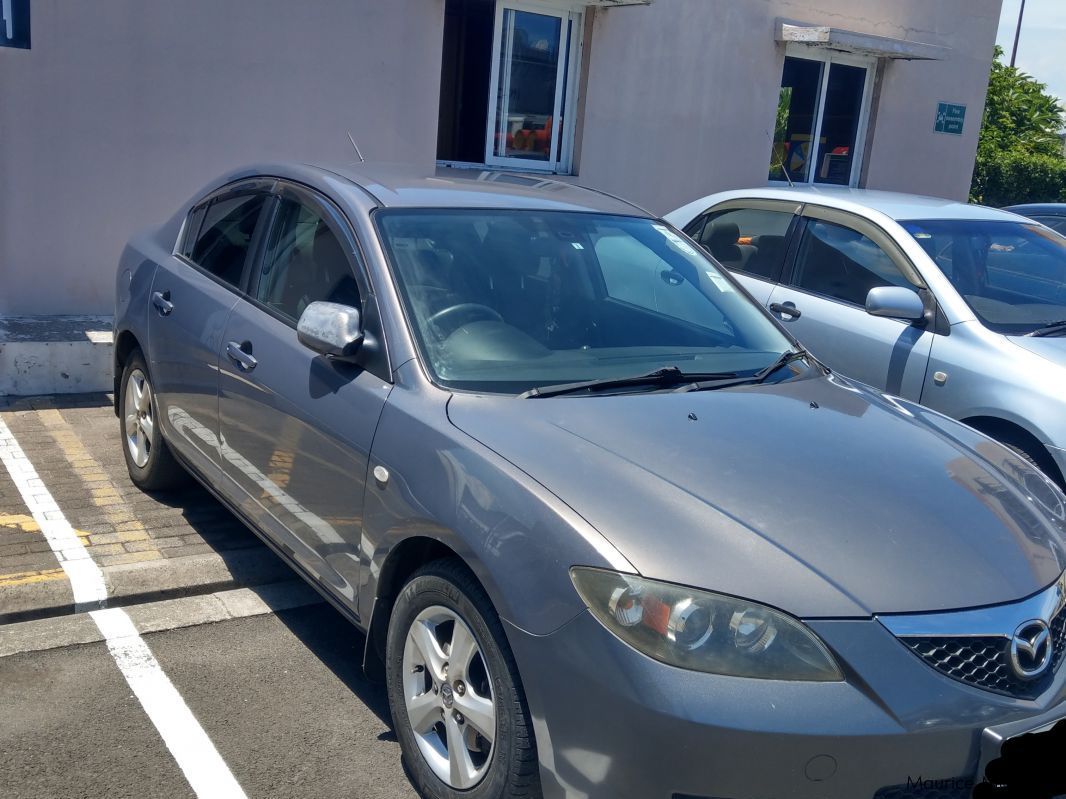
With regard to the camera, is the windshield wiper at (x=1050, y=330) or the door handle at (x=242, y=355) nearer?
the door handle at (x=242, y=355)

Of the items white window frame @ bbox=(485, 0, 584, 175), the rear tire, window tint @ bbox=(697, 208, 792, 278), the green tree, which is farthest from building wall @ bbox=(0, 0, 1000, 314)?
the green tree

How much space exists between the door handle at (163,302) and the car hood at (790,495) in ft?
7.18

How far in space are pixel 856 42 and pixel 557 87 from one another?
3.57 metres

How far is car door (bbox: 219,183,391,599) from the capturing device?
3521mm

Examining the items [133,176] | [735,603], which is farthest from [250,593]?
[133,176]

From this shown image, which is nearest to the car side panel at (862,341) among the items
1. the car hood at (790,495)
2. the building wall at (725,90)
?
the car hood at (790,495)

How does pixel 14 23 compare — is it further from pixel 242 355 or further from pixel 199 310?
pixel 242 355

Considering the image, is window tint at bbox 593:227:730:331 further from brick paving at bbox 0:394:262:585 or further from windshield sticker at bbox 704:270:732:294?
brick paving at bbox 0:394:262:585

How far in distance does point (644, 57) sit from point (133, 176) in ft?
15.9

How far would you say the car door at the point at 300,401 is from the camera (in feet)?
11.6

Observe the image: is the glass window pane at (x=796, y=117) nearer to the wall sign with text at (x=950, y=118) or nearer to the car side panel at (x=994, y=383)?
the wall sign with text at (x=950, y=118)

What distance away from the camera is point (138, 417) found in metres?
5.45

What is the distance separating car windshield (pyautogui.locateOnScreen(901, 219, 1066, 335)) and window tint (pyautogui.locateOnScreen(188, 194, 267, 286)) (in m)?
3.53

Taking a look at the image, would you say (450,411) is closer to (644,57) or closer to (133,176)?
(133,176)
